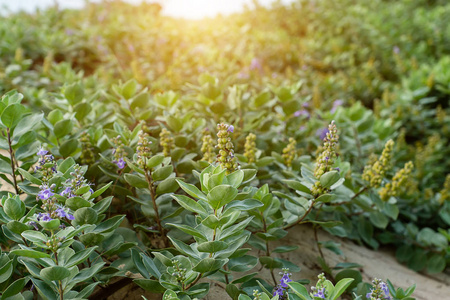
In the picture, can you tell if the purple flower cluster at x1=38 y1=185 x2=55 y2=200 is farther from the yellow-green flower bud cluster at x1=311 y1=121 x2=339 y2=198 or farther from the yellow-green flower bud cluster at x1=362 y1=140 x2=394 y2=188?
the yellow-green flower bud cluster at x1=362 y1=140 x2=394 y2=188

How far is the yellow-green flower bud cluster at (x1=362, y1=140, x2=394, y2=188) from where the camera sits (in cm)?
182

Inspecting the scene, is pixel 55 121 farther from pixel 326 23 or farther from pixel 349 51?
pixel 326 23

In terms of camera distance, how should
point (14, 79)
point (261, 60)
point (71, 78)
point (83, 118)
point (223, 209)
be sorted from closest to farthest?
point (223, 209)
point (83, 118)
point (71, 78)
point (14, 79)
point (261, 60)

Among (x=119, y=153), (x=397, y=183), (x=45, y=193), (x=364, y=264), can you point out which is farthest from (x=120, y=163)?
(x=364, y=264)

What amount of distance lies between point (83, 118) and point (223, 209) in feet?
3.76

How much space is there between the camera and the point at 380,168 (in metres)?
1.86

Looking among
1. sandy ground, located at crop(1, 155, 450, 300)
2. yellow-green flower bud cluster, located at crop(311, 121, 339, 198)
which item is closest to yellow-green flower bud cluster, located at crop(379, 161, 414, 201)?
sandy ground, located at crop(1, 155, 450, 300)

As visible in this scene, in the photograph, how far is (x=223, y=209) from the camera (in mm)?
1253

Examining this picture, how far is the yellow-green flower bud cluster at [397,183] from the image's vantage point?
76.0 inches

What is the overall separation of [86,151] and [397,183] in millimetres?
1456

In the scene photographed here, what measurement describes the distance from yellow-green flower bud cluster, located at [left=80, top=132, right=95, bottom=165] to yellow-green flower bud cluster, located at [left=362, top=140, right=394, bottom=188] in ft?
4.19

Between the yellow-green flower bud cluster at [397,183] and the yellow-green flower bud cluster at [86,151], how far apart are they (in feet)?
4.59

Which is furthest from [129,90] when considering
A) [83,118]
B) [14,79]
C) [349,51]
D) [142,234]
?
[349,51]

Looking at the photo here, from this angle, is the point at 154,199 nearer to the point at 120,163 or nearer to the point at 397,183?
the point at 120,163
